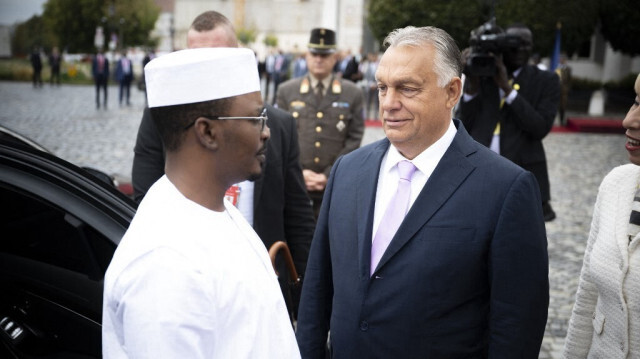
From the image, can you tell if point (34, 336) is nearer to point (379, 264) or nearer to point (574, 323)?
point (379, 264)

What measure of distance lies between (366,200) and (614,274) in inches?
35.3

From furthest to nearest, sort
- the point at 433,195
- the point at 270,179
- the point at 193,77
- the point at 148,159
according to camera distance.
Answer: the point at 270,179, the point at 148,159, the point at 433,195, the point at 193,77

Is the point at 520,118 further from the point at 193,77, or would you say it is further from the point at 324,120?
the point at 193,77

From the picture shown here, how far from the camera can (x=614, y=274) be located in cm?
235

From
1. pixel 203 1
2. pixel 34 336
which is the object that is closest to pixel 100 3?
pixel 203 1

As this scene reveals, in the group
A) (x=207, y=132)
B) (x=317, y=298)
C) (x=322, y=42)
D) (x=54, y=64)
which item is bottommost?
(x=54, y=64)

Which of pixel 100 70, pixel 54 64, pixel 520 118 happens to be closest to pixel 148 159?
pixel 520 118

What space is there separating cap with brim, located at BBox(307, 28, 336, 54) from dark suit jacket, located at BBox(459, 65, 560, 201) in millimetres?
1320

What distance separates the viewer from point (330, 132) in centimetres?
547

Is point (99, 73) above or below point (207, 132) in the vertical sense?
below

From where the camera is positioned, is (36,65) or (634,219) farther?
(36,65)

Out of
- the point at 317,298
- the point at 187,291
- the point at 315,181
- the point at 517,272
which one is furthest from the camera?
the point at 315,181

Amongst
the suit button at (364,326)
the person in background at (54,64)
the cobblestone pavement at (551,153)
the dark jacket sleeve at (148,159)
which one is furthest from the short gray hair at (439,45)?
the person in background at (54,64)

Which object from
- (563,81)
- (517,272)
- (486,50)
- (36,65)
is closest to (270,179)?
(517,272)
